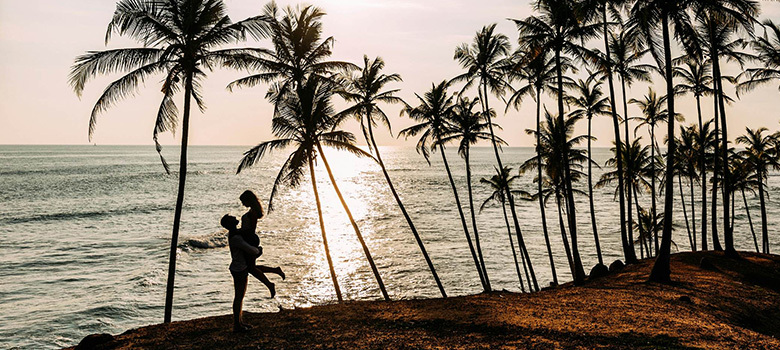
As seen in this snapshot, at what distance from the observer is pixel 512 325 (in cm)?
905

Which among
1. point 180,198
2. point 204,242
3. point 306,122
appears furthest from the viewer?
point 204,242

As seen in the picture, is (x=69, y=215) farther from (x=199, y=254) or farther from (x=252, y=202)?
(x=252, y=202)

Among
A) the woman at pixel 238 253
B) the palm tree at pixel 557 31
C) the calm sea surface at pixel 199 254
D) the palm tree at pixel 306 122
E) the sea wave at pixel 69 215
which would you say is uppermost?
the palm tree at pixel 557 31

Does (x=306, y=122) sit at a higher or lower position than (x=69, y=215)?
higher

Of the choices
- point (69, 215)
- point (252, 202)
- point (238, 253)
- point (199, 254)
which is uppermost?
point (252, 202)

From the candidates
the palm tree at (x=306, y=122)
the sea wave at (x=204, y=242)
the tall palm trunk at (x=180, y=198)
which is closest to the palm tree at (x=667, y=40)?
the palm tree at (x=306, y=122)

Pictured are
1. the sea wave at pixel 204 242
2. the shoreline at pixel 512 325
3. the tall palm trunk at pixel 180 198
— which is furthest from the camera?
the sea wave at pixel 204 242

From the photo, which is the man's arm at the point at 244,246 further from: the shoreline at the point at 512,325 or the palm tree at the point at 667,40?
the palm tree at the point at 667,40

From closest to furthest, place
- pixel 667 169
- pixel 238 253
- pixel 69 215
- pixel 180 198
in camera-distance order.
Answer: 1. pixel 238 253
2. pixel 180 198
3. pixel 667 169
4. pixel 69 215

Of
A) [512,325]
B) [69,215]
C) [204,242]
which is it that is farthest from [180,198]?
[69,215]

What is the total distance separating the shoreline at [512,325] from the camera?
820cm

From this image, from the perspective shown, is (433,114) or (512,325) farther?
(433,114)

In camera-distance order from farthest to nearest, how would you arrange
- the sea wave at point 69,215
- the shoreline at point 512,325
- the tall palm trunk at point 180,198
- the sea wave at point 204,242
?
the sea wave at point 69,215, the sea wave at point 204,242, the tall palm trunk at point 180,198, the shoreline at point 512,325

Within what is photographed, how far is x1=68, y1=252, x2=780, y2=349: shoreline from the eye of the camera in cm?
820
